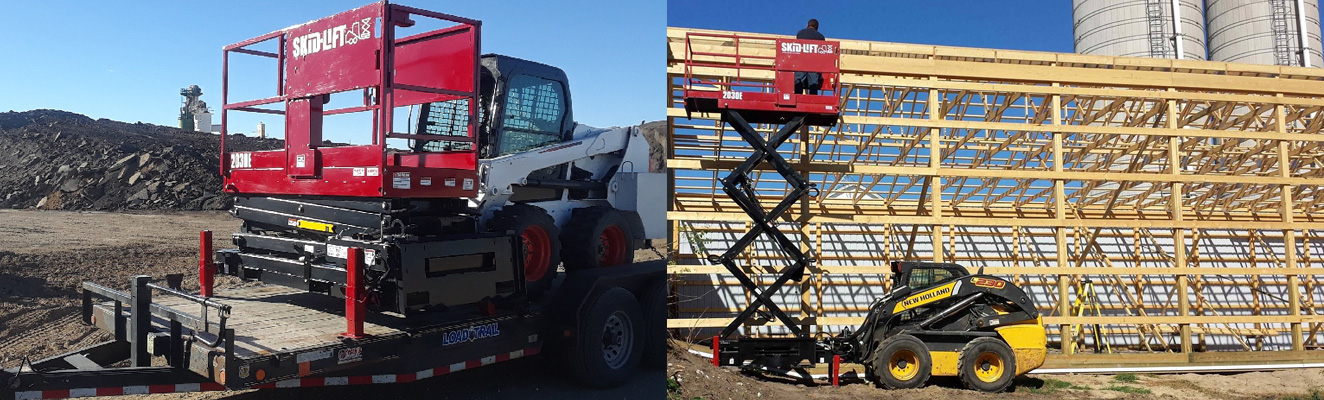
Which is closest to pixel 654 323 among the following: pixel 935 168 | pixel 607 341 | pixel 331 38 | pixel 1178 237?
pixel 607 341

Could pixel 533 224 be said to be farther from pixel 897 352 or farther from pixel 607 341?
pixel 897 352

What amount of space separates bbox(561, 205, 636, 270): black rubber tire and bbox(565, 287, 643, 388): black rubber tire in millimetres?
528

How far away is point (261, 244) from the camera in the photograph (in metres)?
7.61

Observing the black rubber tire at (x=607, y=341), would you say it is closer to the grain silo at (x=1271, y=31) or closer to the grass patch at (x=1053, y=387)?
the grass patch at (x=1053, y=387)

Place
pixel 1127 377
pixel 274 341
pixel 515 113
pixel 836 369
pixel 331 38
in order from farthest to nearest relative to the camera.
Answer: pixel 1127 377 → pixel 836 369 → pixel 515 113 → pixel 331 38 → pixel 274 341

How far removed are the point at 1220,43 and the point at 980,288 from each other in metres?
22.3

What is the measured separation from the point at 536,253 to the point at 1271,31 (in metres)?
27.4

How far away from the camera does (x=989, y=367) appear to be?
10945 millimetres

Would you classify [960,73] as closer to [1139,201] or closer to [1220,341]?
[1139,201]

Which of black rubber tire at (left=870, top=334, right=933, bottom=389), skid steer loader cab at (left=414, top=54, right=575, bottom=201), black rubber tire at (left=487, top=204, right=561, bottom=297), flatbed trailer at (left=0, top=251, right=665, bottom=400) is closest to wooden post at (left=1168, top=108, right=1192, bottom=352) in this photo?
black rubber tire at (left=870, top=334, right=933, bottom=389)

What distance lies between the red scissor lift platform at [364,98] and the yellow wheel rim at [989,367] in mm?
7209

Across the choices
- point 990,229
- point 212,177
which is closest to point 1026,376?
point 990,229

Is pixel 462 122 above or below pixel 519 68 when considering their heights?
below

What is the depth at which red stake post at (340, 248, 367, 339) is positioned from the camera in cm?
619
